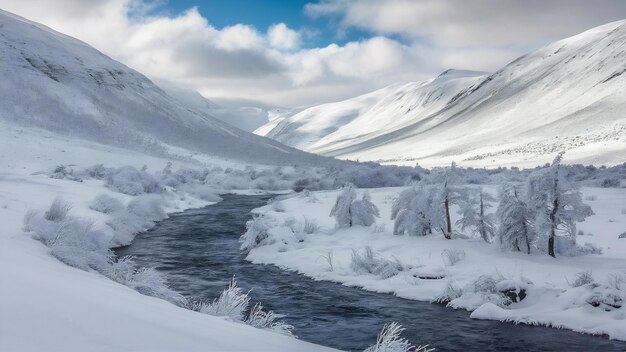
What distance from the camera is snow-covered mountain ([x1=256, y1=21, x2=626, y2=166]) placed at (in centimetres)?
Result: 8050

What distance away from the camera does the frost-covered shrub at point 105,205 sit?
69.4ft

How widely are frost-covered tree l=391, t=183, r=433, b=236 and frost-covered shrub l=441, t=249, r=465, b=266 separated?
2255mm

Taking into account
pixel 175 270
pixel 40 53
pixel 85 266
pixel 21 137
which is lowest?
pixel 175 270

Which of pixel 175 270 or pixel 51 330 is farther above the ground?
pixel 51 330

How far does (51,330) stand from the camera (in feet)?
12.1

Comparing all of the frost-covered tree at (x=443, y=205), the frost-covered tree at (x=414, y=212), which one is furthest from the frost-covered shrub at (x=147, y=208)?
the frost-covered tree at (x=443, y=205)

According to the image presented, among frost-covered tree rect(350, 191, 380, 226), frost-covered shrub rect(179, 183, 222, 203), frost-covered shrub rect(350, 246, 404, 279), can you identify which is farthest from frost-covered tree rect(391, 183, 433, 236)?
frost-covered shrub rect(179, 183, 222, 203)

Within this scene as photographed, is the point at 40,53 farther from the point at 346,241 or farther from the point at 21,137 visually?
the point at 346,241

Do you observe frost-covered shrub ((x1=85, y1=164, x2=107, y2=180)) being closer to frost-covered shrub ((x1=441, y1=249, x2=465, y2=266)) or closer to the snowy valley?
the snowy valley

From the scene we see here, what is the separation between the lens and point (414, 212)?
53.5ft

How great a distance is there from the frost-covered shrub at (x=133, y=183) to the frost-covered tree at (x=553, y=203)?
22899 mm

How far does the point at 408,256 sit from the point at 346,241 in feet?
10.3

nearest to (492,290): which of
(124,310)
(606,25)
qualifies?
(124,310)

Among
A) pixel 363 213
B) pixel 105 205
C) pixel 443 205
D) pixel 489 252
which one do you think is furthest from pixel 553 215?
pixel 105 205
